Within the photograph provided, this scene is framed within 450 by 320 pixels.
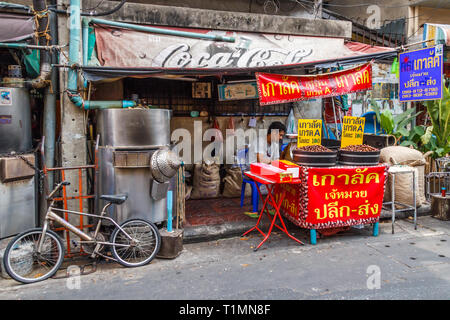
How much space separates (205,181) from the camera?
8828 millimetres

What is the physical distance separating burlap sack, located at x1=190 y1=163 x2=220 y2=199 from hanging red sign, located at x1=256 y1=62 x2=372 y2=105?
2.56 meters

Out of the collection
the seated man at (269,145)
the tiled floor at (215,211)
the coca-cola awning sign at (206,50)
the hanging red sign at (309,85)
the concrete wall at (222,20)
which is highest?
the concrete wall at (222,20)

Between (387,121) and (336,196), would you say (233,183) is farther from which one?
(387,121)

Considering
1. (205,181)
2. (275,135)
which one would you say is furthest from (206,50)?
(205,181)

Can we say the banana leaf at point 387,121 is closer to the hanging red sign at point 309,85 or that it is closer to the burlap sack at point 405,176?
the burlap sack at point 405,176

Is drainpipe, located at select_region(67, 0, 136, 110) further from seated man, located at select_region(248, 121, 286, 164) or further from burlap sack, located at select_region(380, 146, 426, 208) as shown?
burlap sack, located at select_region(380, 146, 426, 208)

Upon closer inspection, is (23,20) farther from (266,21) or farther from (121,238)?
(266,21)

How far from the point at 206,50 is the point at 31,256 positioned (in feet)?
17.2

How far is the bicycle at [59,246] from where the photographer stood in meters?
4.71

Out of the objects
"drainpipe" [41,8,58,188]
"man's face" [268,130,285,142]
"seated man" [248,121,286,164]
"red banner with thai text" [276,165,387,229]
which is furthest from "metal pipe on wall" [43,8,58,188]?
"man's face" [268,130,285,142]

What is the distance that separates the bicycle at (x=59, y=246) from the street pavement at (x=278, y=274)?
18 centimetres

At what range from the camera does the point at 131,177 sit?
588 centimetres

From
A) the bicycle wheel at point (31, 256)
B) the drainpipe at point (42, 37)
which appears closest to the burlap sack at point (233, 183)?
the drainpipe at point (42, 37)

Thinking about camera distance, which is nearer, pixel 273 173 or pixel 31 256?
pixel 31 256
